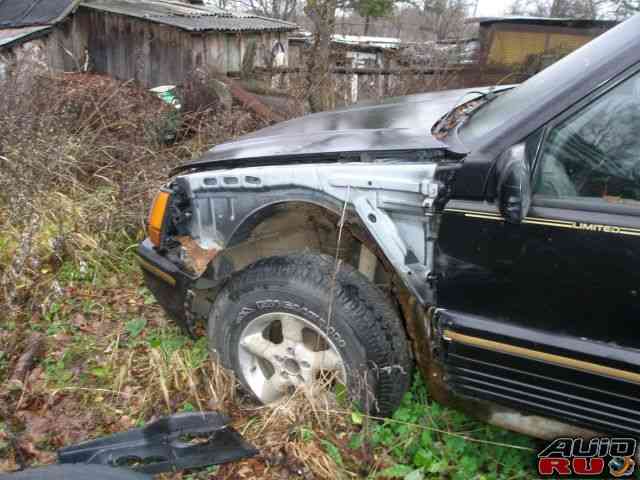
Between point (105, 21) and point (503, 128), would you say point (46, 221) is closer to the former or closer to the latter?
point (503, 128)

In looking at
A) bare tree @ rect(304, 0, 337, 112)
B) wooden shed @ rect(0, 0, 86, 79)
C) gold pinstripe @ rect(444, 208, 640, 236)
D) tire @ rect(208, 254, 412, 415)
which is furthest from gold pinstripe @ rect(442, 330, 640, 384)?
wooden shed @ rect(0, 0, 86, 79)

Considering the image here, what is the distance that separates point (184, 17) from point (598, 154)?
9.64m

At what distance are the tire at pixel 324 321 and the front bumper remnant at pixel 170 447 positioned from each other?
0.32 metres

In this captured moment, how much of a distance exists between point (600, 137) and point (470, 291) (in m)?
0.64

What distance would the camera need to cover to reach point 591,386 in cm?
169

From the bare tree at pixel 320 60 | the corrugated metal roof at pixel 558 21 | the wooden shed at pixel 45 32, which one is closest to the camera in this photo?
the bare tree at pixel 320 60

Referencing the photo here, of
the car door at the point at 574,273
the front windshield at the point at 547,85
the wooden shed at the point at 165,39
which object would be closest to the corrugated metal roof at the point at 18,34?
the wooden shed at the point at 165,39

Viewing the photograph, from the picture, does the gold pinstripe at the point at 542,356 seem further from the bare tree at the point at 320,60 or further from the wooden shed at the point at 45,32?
the wooden shed at the point at 45,32

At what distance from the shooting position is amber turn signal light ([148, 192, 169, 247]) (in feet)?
7.97

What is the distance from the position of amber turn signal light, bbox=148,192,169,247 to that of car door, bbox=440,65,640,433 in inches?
52.6

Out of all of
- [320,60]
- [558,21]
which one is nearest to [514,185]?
[320,60]

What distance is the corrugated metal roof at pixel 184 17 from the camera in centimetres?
906

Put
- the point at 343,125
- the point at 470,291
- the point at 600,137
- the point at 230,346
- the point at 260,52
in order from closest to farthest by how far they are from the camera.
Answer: the point at 600,137
the point at 470,291
the point at 230,346
the point at 343,125
the point at 260,52

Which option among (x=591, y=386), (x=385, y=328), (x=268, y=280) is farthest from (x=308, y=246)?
(x=591, y=386)
